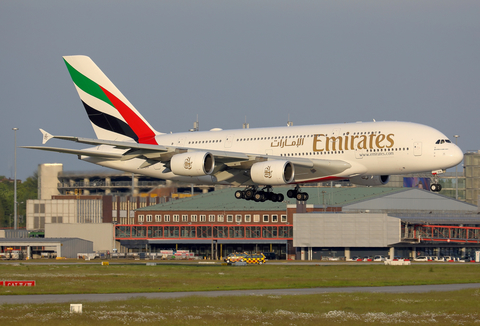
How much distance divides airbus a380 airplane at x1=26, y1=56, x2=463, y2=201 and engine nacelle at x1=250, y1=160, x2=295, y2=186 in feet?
0.27

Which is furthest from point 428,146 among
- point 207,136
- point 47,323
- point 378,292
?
point 47,323

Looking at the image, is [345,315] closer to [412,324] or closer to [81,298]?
[412,324]

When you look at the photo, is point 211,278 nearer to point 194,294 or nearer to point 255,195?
point 255,195

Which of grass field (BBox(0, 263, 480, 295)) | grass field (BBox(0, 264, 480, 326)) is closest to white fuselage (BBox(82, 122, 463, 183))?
grass field (BBox(0, 263, 480, 295))

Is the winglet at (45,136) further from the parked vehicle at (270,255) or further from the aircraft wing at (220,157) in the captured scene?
the parked vehicle at (270,255)

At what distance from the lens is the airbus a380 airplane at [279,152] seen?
54.7 metres

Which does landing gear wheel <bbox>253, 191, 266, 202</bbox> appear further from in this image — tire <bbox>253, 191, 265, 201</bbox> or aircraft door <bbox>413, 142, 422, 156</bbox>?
aircraft door <bbox>413, 142, 422, 156</bbox>

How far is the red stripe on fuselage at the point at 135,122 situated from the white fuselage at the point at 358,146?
663cm

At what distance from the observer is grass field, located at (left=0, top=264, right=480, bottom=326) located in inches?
1390

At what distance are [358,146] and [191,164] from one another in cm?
1360

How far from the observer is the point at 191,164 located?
56.4m

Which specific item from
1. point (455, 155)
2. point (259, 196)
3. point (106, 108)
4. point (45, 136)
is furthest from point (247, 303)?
point (106, 108)

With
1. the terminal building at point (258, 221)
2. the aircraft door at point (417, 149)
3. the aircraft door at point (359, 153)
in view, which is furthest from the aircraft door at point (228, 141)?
the terminal building at point (258, 221)

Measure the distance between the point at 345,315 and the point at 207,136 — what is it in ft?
101
